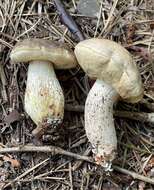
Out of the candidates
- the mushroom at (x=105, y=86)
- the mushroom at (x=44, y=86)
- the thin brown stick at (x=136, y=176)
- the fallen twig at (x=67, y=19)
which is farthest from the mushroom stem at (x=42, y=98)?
the thin brown stick at (x=136, y=176)

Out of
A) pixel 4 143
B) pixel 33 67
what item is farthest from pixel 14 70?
pixel 4 143

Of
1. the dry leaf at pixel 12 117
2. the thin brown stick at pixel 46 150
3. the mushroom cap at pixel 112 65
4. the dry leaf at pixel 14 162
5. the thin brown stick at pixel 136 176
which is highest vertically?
the mushroom cap at pixel 112 65

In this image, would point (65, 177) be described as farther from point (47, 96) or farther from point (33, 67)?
point (33, 67)

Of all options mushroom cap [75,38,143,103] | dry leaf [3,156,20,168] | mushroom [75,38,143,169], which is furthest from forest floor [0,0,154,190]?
mushroom cap [75,38,143,103]

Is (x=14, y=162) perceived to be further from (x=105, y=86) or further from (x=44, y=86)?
(x=105, y=86)

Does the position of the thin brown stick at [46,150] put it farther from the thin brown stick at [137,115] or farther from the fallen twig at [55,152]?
the thin brown stick at [137,115]

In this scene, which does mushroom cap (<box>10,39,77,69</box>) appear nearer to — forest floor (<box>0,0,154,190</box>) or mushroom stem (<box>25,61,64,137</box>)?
mushroom stem (<box>25,61,64,137</box>)
